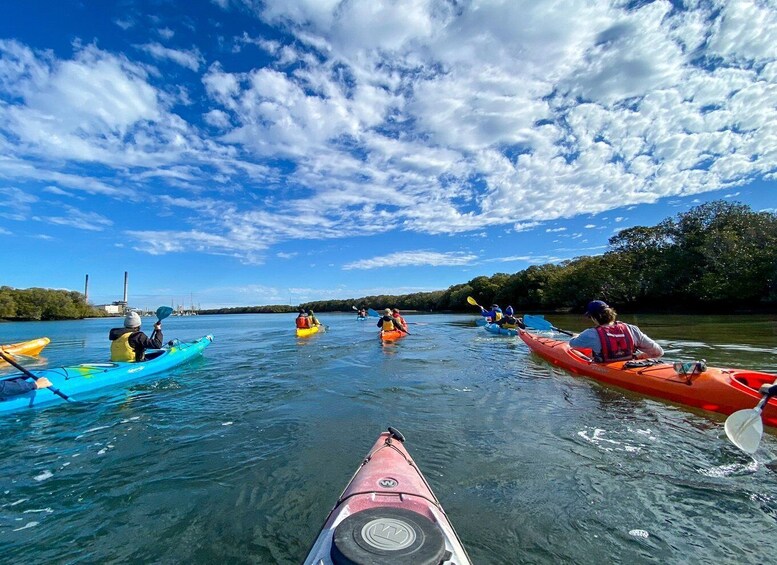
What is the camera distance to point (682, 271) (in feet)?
136

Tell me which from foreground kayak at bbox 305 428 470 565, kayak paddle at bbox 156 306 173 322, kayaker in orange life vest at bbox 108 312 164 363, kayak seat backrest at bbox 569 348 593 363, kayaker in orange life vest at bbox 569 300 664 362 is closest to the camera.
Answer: foreground kayak at bbox 305 428 470 565

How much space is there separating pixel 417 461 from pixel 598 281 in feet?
162

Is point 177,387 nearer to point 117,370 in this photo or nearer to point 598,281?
point 117,370

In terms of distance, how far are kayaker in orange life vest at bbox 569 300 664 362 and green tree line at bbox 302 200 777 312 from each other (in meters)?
35.6

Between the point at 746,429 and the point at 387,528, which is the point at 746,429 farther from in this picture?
the point at 387,528

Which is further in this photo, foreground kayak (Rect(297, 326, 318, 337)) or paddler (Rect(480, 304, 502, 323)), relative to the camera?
foreground kayak (Rect(297, 326, 318, 337))

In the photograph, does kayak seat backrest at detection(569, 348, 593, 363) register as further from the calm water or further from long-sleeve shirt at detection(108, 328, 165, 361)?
long-sleeve shirt at detection(108, 328, 165, 361)

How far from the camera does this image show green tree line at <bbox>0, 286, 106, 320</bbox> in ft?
235

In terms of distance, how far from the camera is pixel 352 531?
2.21 metres

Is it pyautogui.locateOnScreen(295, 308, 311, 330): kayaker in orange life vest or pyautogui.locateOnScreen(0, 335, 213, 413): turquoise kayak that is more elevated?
pyautogui.locateOnScreen(295, 308, 311, 330): kayaker in orange life vest

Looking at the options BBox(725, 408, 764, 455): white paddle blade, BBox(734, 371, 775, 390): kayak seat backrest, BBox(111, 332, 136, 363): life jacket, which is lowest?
BBox(725, 408, 764, 455): white paddle blade

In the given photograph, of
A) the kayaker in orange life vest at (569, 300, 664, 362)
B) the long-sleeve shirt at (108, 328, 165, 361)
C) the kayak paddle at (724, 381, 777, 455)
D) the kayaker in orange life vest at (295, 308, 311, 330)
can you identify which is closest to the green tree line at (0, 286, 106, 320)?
the kayaker in orange life vest at (295, 308, 311, 330)

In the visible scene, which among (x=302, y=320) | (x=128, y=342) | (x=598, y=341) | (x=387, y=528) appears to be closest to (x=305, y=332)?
(x=302, y=320)

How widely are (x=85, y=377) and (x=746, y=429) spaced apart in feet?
39.6
